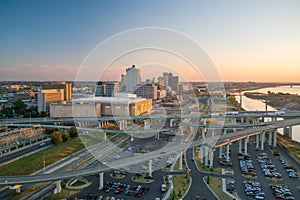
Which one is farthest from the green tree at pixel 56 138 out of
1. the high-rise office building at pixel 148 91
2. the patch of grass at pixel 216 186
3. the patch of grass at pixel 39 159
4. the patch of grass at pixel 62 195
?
the high-rise office building at pixel 148 91

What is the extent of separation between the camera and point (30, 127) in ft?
29.5

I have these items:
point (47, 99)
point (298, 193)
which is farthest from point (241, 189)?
point (47, 99)

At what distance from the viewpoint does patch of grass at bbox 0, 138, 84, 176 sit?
5035 millimetres

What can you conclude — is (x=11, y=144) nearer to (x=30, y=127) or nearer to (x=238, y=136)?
(x=30, y=127)

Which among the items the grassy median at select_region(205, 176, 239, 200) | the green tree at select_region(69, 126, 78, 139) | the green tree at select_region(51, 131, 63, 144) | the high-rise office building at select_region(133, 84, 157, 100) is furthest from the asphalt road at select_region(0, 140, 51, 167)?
the high-rise office building at select_region(133, 84, 157, 100)

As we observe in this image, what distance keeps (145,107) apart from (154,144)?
5934 mm

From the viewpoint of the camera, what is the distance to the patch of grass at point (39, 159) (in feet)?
16.5

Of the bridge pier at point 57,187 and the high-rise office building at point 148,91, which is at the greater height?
the high-rise office building at point 148,91

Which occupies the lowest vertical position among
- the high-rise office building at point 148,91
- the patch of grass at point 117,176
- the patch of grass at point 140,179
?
the patch of grass at point 140,179

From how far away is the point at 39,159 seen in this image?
5801 millimetres

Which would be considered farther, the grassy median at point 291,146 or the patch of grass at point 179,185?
the grassy median at point 291,146

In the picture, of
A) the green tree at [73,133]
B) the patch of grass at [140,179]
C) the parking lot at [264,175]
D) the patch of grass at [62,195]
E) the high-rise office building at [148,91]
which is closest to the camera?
the patch of grass at [62,195]

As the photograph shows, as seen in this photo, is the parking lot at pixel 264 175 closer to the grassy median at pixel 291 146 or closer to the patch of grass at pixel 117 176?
the grassy median at pixel 291 146

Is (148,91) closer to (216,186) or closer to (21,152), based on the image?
(21,152)
